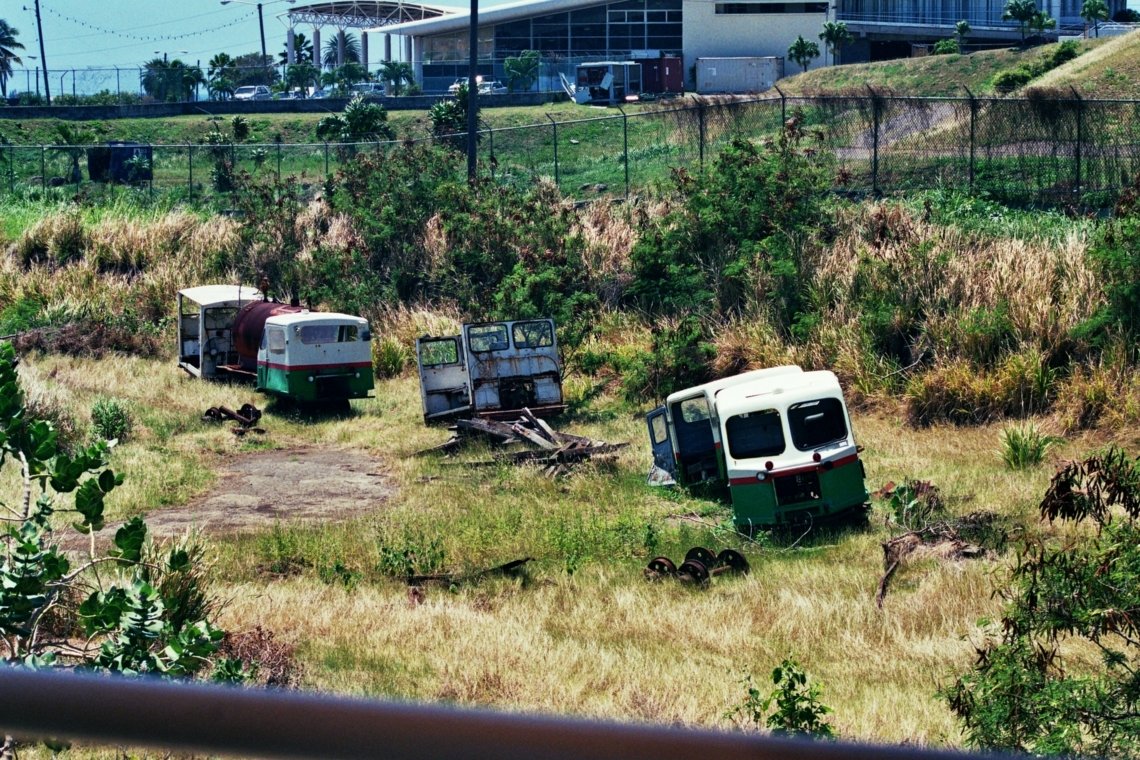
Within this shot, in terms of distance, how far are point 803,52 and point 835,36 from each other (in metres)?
2.29

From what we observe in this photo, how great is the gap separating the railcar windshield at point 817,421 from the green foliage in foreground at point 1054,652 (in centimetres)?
709

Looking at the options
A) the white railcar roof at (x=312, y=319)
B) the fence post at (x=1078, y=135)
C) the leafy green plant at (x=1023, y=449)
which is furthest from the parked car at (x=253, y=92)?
the leafy green plant at (x=1023, y=449)

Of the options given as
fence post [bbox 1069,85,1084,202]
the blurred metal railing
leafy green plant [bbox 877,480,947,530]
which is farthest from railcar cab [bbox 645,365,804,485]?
the blurred metal railing

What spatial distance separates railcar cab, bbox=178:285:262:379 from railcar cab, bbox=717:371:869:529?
15080mm

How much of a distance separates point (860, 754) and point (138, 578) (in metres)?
6.36

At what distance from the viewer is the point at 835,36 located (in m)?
78.6

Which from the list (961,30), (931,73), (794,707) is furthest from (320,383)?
(961,30)

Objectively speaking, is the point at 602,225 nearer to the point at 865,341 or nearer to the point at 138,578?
the point at 865,341

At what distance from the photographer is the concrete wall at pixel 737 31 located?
270ft

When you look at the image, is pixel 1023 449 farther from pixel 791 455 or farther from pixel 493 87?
pixel 493 87

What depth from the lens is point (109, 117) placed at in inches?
2958

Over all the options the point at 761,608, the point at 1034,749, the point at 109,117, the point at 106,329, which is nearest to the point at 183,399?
the point at 106,329

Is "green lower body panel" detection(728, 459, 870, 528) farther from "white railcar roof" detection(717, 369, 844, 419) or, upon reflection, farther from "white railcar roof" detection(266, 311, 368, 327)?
"white railcar roof" detection(266, 311, 368, 327)

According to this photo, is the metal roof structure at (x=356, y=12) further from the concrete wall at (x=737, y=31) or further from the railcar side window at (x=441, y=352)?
the railcar side window at (x=441, y=352)
